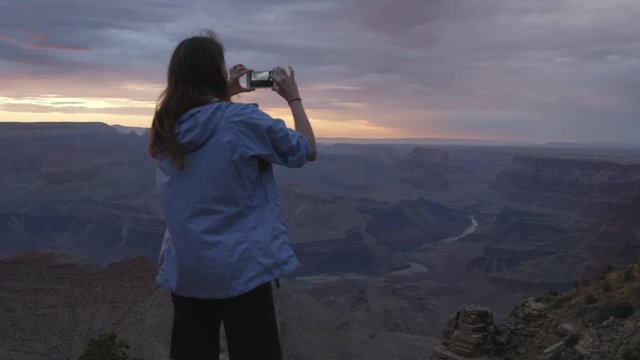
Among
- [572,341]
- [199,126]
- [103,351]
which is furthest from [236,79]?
[103,351]

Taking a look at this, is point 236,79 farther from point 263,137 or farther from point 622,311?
point 622,311

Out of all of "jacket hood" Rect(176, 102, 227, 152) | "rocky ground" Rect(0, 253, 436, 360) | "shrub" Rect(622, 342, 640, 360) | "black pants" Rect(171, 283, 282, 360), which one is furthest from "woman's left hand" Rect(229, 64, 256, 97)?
"rocky ground" Rect(0, 253, 436, 360)

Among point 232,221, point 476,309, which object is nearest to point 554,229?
point 476,309

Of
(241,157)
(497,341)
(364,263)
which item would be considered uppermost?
(241,157)

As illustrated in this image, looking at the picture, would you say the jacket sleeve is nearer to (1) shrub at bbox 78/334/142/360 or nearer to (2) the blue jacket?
(2) the blue jacket

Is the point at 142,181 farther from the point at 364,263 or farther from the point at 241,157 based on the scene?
the point at 241,157

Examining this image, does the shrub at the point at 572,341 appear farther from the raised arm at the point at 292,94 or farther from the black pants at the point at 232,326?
the raised arm at the point at 292,94
